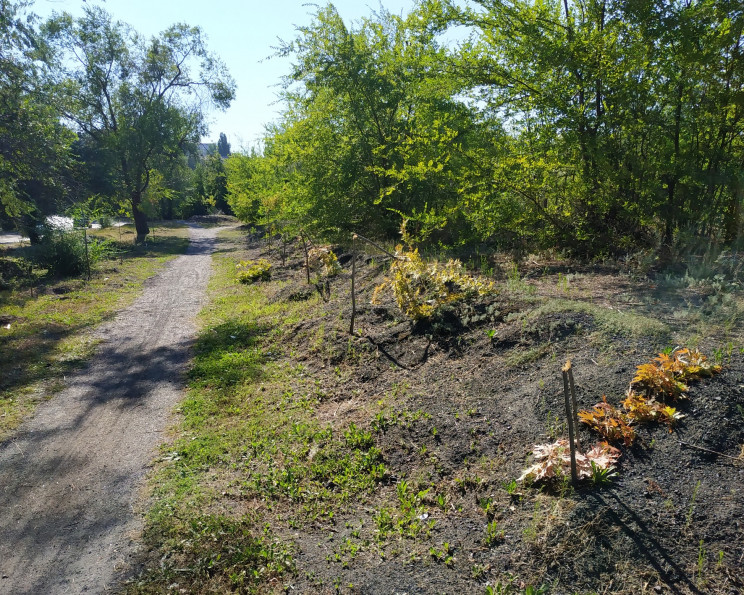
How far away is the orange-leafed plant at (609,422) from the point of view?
331 centimetres

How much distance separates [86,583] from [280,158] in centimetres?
1034

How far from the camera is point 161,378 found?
23.2 ft

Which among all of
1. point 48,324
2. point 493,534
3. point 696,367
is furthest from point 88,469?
point 48,324

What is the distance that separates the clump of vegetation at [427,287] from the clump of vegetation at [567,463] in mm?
2959

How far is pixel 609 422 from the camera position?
337 cm

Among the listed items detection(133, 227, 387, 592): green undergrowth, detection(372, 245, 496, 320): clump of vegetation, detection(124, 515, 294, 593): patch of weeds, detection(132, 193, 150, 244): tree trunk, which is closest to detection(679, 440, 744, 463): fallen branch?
detection(133, 227, 387, 592): green undergrowth

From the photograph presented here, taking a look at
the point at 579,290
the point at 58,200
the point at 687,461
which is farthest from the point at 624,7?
the point at 58,200

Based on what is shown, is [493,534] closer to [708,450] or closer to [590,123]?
[708,450]

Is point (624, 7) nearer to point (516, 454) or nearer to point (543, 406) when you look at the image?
point (543, 406)

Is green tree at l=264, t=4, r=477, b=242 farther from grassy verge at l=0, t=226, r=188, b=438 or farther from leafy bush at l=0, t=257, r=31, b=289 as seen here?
leafy bush at l=0, t=257, r=31, b=289

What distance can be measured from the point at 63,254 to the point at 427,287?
12166 mm

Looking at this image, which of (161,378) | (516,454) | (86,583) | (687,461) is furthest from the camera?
(161,378)

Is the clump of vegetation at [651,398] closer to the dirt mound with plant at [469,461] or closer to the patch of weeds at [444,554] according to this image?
the dirt mound with plant at [469,461]

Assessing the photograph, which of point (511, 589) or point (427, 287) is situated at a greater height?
point (427, 287)
